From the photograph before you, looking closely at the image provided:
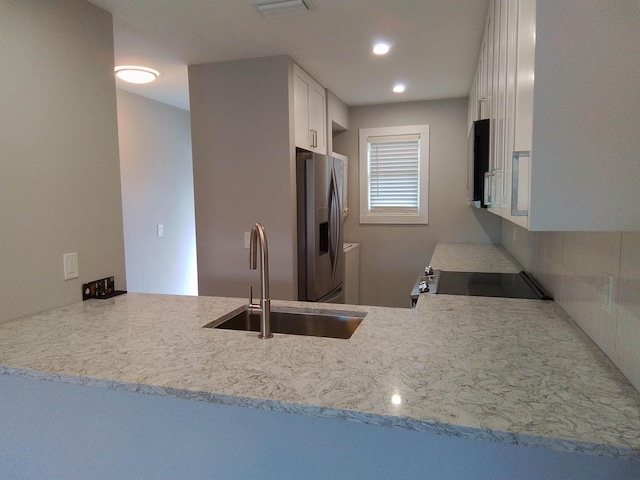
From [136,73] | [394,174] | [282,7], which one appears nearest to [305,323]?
[282,7]

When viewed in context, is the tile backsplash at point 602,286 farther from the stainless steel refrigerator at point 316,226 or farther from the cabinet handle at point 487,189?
the stainless steel refrigerator at point 316,226

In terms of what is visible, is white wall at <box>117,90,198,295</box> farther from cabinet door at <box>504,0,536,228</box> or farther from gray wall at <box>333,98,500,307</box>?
cabinet door at <box>504,0,536,228</box>

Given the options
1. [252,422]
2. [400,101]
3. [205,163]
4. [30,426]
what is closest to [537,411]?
[252,422]

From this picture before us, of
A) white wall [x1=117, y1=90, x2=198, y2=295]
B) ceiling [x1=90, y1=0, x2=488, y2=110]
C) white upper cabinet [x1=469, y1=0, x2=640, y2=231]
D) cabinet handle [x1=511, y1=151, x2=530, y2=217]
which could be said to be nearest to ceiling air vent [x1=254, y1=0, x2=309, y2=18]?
ceiling [x1=90, y1=0, x2=488, y2=110]

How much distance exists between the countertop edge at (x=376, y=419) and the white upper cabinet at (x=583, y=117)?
0.45 m

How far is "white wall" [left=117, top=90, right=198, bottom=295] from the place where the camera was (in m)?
3.65

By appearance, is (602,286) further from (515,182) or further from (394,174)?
(394,174)

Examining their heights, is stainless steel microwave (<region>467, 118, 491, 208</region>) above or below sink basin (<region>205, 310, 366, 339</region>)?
above

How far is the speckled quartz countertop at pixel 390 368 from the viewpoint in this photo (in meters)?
0.83

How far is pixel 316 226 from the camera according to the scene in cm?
292

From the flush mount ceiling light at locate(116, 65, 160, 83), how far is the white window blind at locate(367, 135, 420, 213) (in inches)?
85.3

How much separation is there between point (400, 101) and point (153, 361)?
363cm

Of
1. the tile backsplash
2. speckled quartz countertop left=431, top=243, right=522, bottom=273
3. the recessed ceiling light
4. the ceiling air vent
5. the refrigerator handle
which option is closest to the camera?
the tile backsplash

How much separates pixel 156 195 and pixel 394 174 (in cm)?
242
